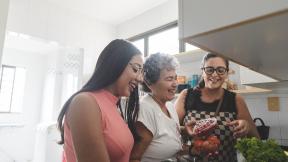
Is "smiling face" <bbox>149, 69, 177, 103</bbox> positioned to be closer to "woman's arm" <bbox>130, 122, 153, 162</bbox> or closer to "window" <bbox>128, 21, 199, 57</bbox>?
"woman's arm" <bbox>130, 122, 153, 162</bbox>

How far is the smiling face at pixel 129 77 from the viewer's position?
36.4 inches

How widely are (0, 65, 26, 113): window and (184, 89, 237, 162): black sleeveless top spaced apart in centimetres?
377

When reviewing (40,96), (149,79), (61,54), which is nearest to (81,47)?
(61,54)

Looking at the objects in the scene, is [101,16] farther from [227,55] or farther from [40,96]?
[227,55]

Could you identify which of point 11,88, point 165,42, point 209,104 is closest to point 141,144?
point 209,104

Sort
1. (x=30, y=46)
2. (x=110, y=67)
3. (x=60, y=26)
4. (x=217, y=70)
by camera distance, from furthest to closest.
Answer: (x=30, y=46) → (x=60, y=26) → (x=217, y=70) → (x=110, y=67)

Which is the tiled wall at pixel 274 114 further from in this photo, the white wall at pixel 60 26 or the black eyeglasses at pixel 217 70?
the white wall at pixel 60 26

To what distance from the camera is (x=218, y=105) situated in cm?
116

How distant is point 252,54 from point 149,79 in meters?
0.58

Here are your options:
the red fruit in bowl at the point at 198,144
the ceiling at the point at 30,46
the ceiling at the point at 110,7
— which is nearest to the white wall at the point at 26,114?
the ceiling at the point at 30,46

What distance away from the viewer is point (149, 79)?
1.08 metres

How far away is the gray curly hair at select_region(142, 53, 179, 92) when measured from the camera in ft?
3.50

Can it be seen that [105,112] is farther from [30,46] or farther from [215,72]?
[30,46]

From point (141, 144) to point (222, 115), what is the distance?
46 centimetres
